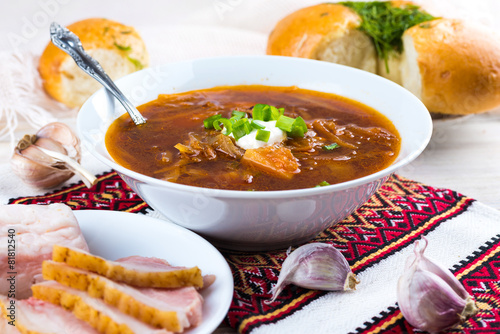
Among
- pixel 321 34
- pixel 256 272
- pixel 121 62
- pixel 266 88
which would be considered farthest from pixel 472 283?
pixel 121 62

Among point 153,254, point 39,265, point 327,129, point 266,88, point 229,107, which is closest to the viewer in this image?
point 39,265

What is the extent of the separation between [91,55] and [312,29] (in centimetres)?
192

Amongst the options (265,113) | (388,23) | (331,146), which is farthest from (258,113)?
(388,23)

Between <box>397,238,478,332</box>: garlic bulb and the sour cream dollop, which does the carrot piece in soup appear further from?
<box>397,238,478,332</box>: garlic bulb

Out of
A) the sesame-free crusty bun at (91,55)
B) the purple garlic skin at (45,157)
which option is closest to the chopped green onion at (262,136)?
the purple garlic skin at (45,157)

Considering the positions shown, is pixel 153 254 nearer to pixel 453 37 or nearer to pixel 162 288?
pixel 162 288

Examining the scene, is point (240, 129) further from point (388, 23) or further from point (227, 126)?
point (388, 23)

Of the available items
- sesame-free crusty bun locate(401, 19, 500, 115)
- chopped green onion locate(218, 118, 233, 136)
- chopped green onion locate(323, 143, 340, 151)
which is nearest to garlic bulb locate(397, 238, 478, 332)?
chopped green onion locate(323, 143, 340, 151)

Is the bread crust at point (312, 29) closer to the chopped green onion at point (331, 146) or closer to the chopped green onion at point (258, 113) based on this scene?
the chopped green onion at point (258, 113)

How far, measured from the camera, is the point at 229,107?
134 inches

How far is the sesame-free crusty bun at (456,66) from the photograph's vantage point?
4055mm

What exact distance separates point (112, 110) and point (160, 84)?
47 centimetres

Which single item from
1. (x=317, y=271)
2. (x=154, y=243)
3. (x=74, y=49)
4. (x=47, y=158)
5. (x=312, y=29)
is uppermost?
(x=74, y=49)

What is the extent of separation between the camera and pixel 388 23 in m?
4.51
